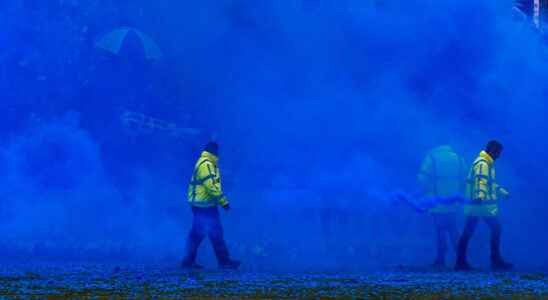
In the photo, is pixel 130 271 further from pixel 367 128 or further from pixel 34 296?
pixel 367 128

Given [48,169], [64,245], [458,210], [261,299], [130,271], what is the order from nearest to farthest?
[261,299] < [130,271] < [458,210] < [64,245] < [48,169]

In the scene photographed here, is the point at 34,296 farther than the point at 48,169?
No

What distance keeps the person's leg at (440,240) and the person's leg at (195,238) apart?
242 cm

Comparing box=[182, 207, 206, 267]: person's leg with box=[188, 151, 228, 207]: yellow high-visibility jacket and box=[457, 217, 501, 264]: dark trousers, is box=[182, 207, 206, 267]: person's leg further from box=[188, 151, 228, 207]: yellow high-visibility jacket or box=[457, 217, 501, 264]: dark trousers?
box=[457, 217, 501, 264]: dark trousers

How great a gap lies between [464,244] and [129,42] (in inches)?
→ 262

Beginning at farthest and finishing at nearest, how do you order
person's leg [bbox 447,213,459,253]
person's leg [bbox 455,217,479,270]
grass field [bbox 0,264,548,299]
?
person's leg [bbox 447,213,459,253] → person's leg [bbox 455,217,479,270] → grass field [bbox 0,264,548,299]

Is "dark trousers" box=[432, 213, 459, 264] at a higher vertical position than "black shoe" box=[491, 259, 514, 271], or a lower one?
higher

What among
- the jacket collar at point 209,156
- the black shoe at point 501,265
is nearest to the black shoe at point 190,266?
the jacket collar at point 209,156

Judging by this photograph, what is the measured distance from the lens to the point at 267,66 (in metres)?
Answer: 13.4

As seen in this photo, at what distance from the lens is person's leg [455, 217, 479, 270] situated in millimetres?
9680

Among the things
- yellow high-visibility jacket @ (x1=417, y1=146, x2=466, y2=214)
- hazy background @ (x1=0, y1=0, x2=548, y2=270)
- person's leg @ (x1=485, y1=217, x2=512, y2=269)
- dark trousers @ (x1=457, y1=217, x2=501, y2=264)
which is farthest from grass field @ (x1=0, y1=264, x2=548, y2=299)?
hazy background @ (x1=0, y1=0, x2=548, y2=270)

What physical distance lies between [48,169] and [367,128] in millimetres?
4337

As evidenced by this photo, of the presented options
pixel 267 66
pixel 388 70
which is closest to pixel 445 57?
pixel 388 70

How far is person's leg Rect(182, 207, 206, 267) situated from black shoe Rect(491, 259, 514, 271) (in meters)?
2.91
